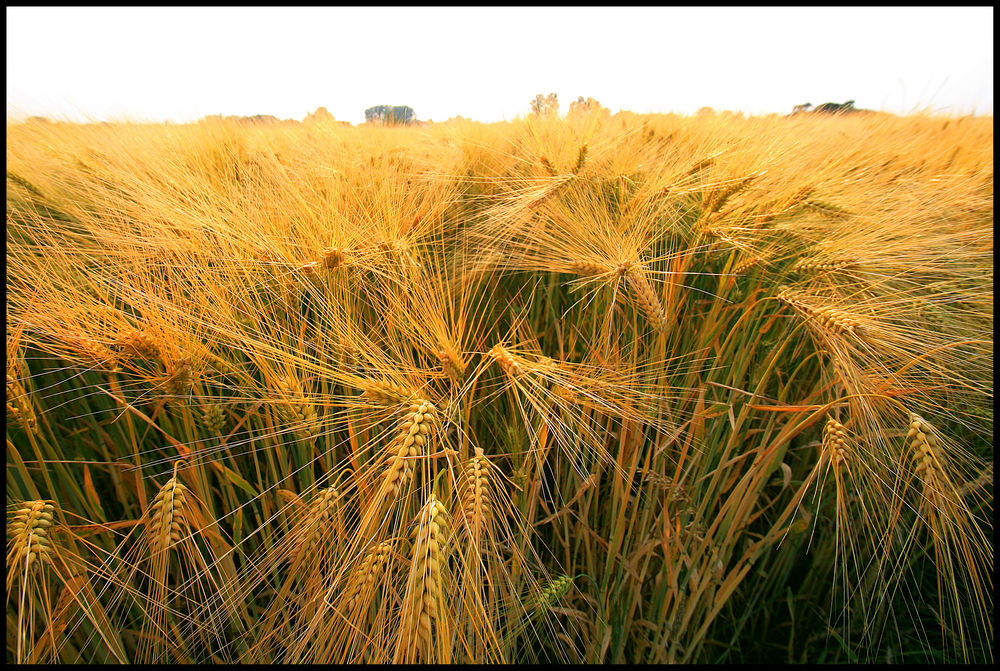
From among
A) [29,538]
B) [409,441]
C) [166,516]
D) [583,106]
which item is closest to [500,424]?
[409,441]

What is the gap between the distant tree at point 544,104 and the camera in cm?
196

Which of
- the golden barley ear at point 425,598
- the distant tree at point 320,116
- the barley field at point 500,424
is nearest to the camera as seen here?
the golden barley ear at point 425,598

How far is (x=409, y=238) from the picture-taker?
1.13 metres

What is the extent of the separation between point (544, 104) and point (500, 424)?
1542mm

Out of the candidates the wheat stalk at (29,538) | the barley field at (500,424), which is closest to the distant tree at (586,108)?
the barley field at (500,424)

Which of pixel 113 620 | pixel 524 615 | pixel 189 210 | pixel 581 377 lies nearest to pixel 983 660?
pixel 524 615

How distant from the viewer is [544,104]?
1984 mm

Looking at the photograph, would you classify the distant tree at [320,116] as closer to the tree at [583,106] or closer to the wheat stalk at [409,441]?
the tree at [583,106]

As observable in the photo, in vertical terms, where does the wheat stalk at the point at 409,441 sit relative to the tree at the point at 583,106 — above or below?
below

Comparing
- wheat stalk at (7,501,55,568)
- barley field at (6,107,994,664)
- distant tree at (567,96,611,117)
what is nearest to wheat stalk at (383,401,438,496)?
barley field at (6,107,994,664)

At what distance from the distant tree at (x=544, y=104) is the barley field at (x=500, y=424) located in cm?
69

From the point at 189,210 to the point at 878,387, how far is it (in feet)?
4.52

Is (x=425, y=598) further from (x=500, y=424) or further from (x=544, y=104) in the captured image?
(x=544, y=104)

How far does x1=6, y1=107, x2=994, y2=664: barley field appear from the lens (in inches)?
26.8
